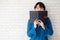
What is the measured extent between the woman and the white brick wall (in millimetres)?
114

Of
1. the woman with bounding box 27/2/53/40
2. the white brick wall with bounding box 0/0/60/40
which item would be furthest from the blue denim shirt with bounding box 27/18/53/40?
the white brick wall with bounding box 0/0/60/40

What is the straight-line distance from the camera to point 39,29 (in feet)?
5.49

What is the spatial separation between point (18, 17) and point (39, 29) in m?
0.30

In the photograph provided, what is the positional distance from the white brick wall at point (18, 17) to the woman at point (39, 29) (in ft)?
0.37

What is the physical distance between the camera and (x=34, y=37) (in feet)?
5.45

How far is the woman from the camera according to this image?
5.33 ft

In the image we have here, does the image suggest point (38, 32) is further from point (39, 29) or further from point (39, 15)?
point (39, 15)

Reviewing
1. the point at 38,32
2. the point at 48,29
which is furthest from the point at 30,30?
the point at 48,29

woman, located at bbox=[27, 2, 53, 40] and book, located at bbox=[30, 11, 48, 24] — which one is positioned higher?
book, located at bbox=[30, 11, 48, 24]

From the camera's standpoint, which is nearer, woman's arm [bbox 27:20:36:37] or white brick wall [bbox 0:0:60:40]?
woman's arm [bbox 27:20:36:37]

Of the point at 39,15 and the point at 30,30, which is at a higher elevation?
the point at 39,15

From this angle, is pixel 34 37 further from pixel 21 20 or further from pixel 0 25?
pixel 0 25

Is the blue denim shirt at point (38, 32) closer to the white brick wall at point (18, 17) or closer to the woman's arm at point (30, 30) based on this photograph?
the woman's arm at point (30, 30)

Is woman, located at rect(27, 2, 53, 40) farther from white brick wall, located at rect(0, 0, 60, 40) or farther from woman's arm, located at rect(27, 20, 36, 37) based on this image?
white brick wall, located at rect(0, 0, 60, 40)
